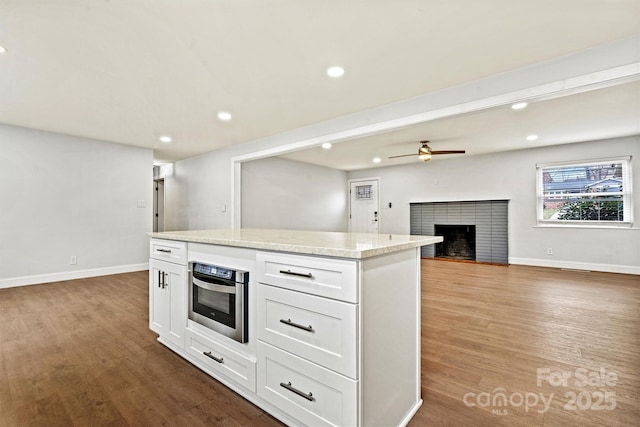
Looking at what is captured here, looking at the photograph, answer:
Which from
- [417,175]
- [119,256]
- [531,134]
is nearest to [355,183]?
[417,175]

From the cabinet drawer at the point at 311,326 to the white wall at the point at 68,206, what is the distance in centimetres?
489

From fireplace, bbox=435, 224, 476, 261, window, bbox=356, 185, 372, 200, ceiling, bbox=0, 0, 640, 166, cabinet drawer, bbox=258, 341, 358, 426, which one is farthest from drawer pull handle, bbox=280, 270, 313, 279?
window, bbox=356, 185, 372, 200

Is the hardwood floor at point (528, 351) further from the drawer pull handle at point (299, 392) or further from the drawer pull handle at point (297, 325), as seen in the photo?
the drawer pull handle at point (297, 325)

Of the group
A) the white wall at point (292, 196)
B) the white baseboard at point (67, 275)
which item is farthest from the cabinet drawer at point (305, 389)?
the white baseboard at point (67, 275)

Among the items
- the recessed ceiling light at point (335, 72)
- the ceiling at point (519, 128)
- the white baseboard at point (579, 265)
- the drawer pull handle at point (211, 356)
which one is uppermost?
the recessed ceiling light at point (335, 72)

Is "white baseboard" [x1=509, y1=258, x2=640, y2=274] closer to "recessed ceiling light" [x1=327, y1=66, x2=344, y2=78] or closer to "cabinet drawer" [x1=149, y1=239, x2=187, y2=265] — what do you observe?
"recessed ceiling light" [x1=327, y1=66, x2=344, y2=78]

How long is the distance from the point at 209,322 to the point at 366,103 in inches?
114

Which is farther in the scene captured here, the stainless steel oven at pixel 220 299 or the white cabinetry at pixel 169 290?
the white cabinetry at pixel 169 290

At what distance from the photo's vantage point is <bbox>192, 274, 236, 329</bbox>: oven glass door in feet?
5.56

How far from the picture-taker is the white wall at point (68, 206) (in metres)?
4.23

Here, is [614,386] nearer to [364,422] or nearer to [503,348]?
[503,348]

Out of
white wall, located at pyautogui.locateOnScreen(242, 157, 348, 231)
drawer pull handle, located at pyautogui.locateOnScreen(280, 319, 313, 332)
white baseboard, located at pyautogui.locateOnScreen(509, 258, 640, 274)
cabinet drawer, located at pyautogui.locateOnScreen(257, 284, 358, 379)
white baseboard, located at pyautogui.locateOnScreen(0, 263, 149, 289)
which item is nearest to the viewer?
cabinet drawer, located at pyautogui.locateOnScreen(257, 284, 358, 379)

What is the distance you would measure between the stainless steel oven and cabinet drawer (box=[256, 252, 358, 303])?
204 millimetres

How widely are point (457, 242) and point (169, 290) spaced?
6.46m
